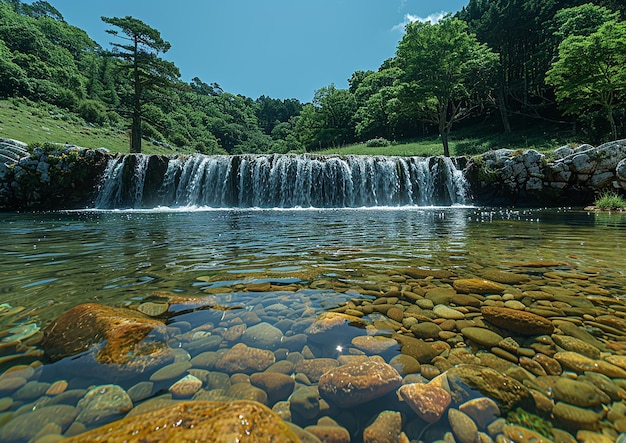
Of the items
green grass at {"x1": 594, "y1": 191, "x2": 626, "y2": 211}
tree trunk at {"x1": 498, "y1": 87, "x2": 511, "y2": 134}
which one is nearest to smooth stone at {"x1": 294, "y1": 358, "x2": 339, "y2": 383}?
green grass at {"x1": 594, "y1": 191, "x2": 626, "y2": 211}

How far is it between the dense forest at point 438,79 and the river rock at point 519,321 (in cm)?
2634

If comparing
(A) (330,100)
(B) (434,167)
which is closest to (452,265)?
(B) (434,167)

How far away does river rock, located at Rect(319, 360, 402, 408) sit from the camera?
1.32m

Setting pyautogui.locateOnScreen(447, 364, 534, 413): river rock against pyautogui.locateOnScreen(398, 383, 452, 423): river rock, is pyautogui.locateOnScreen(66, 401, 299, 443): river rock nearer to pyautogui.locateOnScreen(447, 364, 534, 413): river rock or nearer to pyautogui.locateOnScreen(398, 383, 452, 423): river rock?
pyautogui.locateOnScreen(398, 383, 452, 423): river rock

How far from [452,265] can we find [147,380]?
3.51 meters

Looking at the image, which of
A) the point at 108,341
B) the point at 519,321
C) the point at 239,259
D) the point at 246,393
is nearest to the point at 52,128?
the point at 239,259

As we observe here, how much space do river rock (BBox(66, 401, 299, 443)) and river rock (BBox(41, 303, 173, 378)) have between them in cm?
54

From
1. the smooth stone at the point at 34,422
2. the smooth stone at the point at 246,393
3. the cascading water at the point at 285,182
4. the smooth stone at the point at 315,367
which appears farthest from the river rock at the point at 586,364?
the cascading water at the point at 285,182

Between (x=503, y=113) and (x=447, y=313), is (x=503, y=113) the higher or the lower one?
the higher one

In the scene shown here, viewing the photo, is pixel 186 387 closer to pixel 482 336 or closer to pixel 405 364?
pixel 405 364

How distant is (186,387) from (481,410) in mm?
1377

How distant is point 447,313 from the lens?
2250 millimetres

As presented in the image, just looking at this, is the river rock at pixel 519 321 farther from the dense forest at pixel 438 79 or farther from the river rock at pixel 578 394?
the dense forest at pixel 438 79

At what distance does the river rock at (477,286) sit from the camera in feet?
8.76
